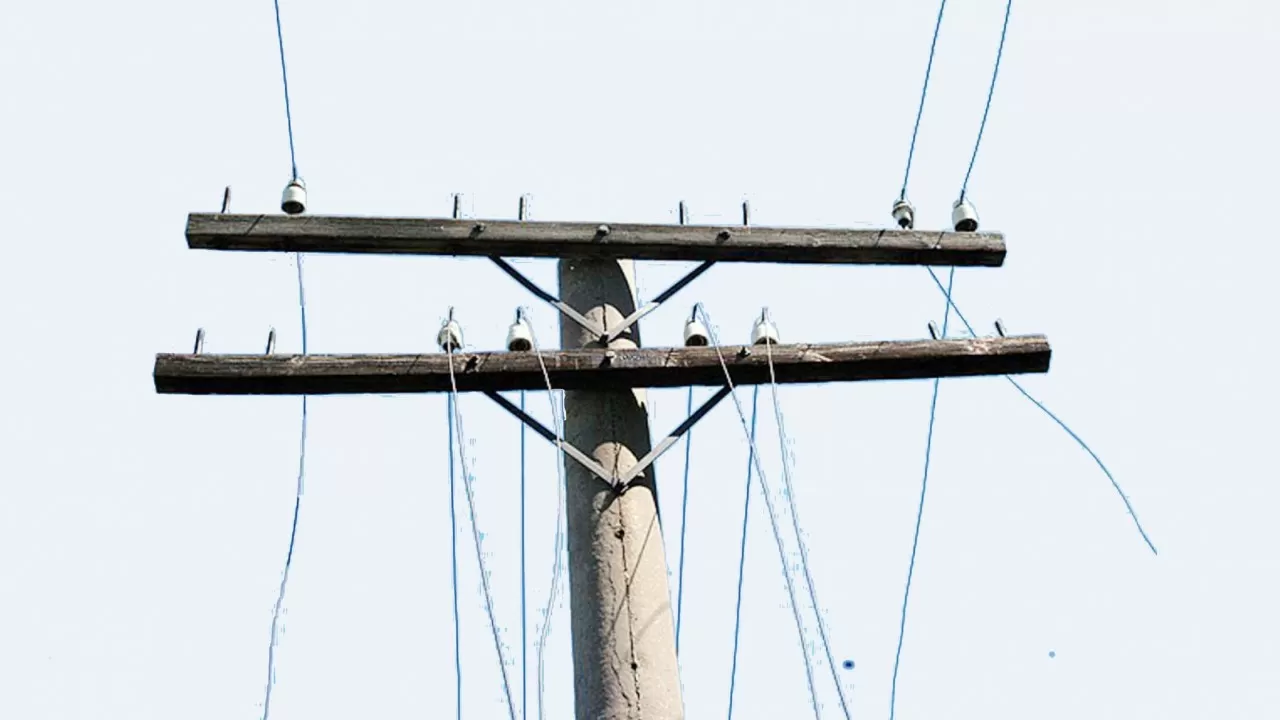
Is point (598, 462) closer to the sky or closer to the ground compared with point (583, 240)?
closer to the ground

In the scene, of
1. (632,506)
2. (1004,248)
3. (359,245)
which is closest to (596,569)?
(632,506)

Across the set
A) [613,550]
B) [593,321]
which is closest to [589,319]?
[593,321]

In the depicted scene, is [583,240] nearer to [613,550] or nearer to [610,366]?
[610,366]

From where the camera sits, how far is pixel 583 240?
22.8 ft

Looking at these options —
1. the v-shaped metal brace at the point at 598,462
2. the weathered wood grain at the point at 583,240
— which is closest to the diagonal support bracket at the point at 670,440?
the v-shaped metal brace at the point at 598,462

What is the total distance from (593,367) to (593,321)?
13.5 inches

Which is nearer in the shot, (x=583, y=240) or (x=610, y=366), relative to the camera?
(x=610, y=366)

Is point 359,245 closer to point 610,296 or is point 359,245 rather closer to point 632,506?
point 610,296

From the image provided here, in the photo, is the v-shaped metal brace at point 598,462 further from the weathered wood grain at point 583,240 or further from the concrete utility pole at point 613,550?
the weathered wood grain at point 583,240

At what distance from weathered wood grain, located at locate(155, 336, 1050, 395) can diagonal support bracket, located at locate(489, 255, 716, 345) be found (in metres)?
0.22

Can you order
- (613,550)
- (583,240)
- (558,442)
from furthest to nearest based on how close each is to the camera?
(583,240) → (558,442) → (613,550)

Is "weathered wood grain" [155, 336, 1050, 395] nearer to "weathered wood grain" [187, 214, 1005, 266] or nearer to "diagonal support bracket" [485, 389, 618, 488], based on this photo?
"diagonal support bracket" [485, 389, 618, 488]

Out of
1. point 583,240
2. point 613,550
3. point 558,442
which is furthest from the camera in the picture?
point 583,240

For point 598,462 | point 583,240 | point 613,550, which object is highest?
point 583,240
